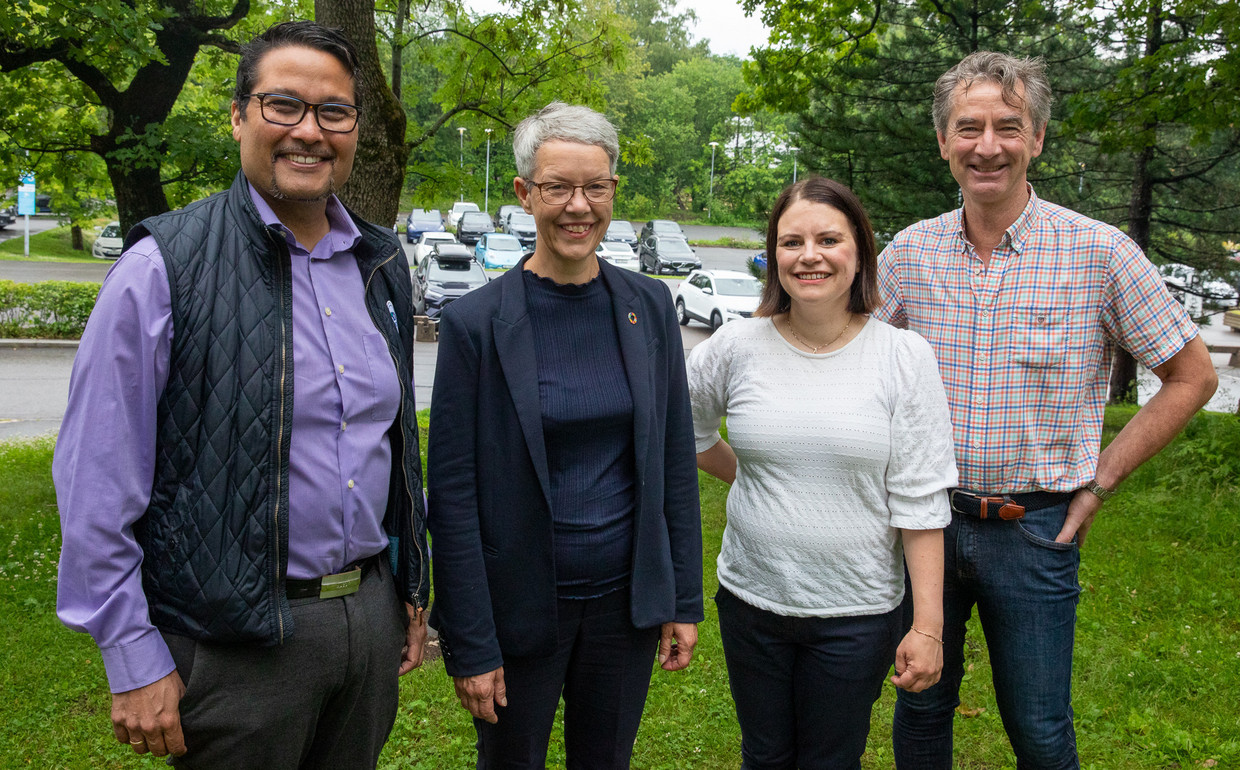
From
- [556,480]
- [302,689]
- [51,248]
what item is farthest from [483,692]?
[51,248]

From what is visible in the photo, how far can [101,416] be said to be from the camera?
5.69 feet

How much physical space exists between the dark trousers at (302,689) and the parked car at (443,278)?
1807 cm

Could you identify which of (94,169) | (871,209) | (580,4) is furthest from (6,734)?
(871,209)

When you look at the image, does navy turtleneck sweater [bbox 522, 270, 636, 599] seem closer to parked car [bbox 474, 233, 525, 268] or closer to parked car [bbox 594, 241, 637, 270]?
parked car [bbox 474, 233, 525, 268]

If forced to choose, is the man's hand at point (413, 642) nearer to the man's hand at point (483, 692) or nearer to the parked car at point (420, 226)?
the man's hand at point (483, 692)

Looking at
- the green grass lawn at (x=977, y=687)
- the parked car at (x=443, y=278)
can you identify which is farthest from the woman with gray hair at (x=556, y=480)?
the parked car at (x=443, y=278)

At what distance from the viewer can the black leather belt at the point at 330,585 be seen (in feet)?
6.39

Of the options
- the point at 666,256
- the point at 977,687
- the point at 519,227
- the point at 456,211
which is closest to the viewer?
the point at 977,687

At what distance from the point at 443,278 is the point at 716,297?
21.0 ft

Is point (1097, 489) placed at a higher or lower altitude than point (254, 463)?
lower

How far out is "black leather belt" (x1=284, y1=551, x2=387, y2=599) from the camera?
1948mm

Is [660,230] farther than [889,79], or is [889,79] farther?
[660,230]

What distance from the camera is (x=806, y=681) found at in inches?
94.1

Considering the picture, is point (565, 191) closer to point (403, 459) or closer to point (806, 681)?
point (403, 459)
